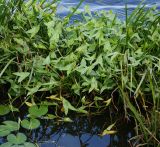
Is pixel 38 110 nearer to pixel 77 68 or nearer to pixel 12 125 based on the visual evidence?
pixel 12 125

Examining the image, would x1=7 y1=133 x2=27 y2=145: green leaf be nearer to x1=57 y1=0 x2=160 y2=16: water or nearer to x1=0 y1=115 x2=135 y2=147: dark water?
x1=0 y1=115 x2=135 y2=147: dark water

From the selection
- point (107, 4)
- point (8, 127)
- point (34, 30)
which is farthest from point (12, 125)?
point (107, 4)

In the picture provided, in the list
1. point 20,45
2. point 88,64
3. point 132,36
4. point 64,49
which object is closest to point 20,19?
point 20,45

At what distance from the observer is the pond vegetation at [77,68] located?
6.50 ft

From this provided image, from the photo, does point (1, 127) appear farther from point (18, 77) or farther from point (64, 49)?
point (64, 49)

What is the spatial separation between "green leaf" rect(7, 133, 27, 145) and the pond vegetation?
28 millimetres

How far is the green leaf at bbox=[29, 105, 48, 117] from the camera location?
1941mm

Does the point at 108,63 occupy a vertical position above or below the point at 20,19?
below

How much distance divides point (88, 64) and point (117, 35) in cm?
24

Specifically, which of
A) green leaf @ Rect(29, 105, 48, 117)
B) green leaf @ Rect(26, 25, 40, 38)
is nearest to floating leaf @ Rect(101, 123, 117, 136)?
green leaf @ Rect(29, 105, 48, 117)

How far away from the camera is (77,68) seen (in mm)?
2029

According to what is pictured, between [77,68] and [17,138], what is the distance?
51 centimetres

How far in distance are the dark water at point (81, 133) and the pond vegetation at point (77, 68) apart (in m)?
0.04

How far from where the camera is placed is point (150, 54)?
2.13 m
